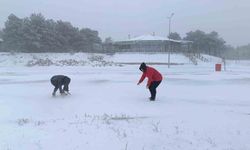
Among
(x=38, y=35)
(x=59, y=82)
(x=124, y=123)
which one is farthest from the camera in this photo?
(x=38, y=35)

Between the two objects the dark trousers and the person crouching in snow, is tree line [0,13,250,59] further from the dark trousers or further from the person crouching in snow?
the dark trousers

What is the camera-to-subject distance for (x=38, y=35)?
73.2 m

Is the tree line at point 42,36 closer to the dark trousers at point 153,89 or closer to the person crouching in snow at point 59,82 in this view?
the person crouching in snow at point 59,82

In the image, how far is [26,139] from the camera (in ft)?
26.4

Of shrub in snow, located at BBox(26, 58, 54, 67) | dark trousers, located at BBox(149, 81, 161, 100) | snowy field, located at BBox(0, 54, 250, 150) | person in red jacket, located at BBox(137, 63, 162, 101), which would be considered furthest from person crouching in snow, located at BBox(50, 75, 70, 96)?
shrub in snow, located at BBox(26, 58, 54, 67)

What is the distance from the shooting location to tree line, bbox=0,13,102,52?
72.6m

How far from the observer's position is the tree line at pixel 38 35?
7262 cm

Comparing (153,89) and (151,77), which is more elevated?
(151,77)

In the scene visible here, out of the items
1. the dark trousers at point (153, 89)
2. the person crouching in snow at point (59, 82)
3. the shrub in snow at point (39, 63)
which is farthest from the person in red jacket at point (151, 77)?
the shrub in snow at point (39, 63)

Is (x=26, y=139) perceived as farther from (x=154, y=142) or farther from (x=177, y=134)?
(x=177, y=134)

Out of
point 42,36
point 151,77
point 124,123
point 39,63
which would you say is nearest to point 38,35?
point 42,36

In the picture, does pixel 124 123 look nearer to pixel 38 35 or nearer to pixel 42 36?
pixel 38 35

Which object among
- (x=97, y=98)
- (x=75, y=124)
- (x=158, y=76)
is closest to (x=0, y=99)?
(x=97, y=98)

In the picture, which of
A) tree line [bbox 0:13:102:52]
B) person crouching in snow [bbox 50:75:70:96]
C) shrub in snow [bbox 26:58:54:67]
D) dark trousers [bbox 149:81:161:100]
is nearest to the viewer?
dark trousers [bbox 149:81:161:100]
